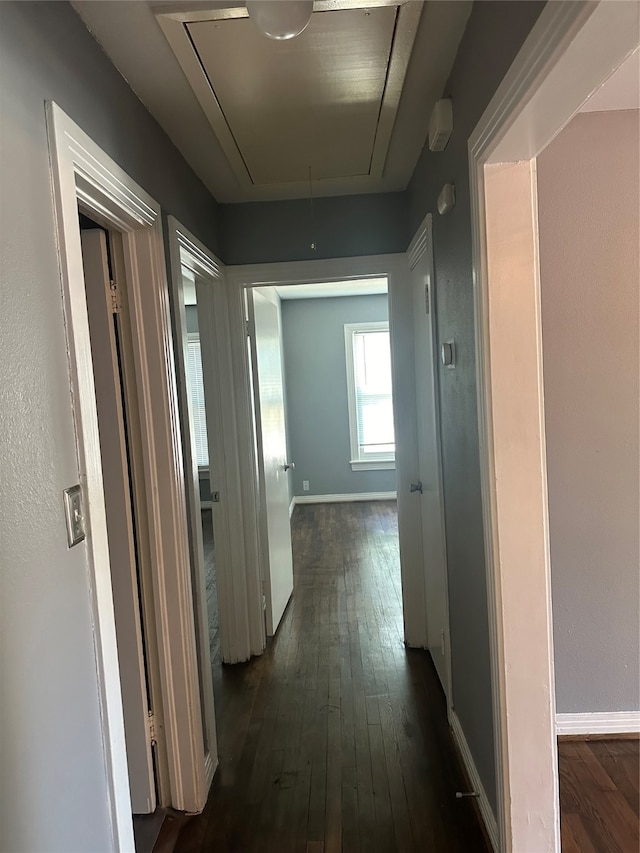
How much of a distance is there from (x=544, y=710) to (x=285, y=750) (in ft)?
3.76

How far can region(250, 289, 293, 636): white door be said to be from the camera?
2.95m

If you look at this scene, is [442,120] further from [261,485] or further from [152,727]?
[152,727]

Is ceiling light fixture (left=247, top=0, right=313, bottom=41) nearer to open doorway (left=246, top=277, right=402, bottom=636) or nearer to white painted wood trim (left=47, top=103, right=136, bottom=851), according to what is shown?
white painted wood trim (left=47, top=103, right=136, bottom=851)

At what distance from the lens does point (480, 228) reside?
138 cm

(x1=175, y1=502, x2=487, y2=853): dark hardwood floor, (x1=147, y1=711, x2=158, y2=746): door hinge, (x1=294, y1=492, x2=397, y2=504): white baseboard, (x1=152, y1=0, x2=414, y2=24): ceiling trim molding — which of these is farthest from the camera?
(x1=294, y1=492, x2=397, y2=504): white baseboard

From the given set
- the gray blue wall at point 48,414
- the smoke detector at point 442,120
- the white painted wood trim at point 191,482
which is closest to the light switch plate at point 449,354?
the gray blue wall at point 48,414

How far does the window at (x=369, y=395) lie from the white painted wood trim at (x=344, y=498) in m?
0.32

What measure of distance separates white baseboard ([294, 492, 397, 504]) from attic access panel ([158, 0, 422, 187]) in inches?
176

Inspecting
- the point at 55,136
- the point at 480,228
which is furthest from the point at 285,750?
the point at 55,136

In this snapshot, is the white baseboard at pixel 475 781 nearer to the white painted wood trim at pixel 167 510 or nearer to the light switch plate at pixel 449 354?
the white painted wood trim at pixel 167 510

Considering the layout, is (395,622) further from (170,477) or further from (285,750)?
(170,477)

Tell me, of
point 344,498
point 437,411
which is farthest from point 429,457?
point 344,498

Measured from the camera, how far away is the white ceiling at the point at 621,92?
1705 millimetres

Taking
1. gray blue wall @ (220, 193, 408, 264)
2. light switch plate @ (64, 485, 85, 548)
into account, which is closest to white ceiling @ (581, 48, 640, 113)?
gray blue wall @ (220, 193, 408, 264)
